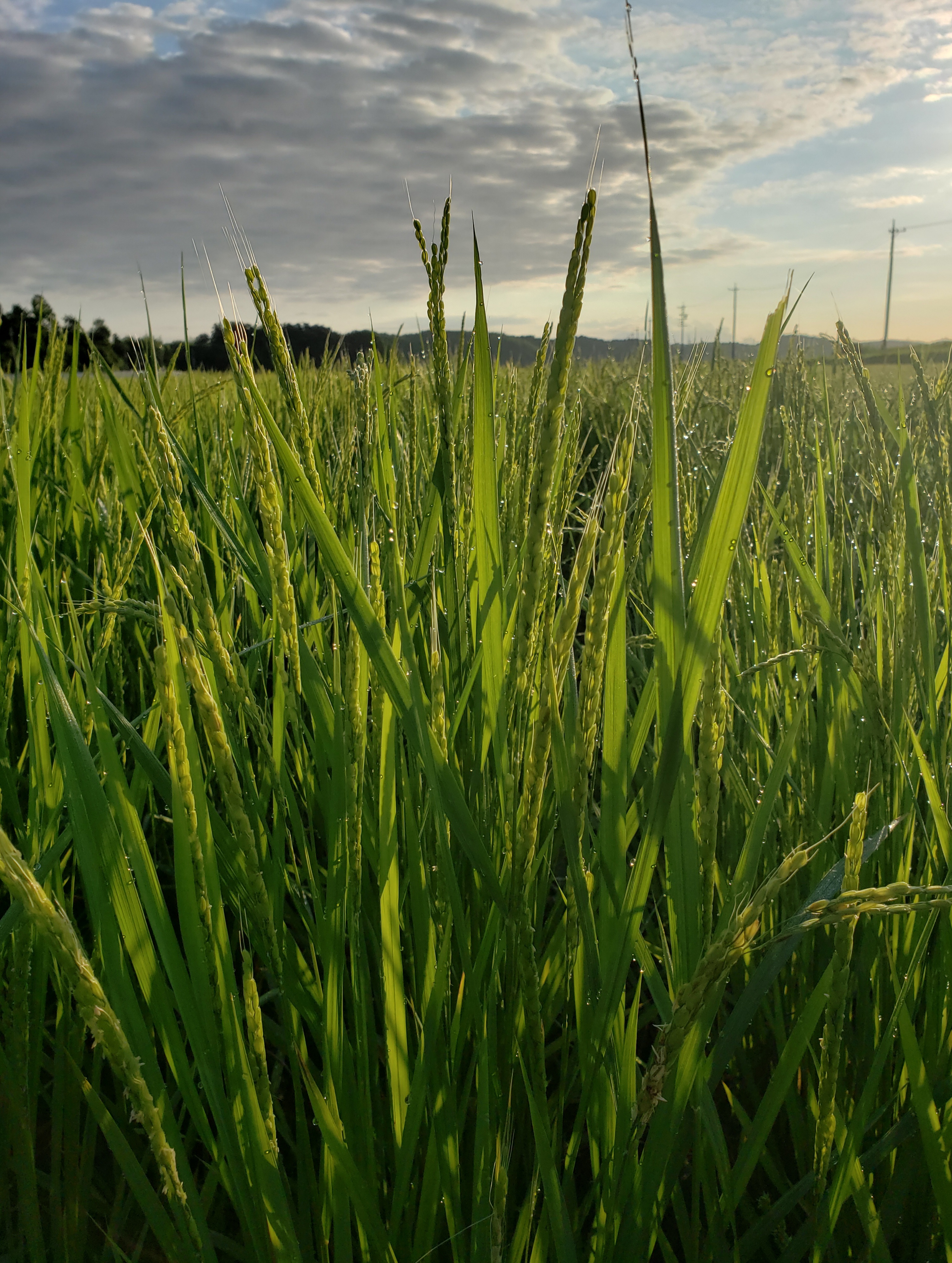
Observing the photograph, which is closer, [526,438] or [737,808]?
[526,438]

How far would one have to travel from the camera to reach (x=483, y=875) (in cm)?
50

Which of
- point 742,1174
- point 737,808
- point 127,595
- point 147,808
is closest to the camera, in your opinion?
point 742,1174

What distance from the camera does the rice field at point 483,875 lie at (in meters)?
0.47

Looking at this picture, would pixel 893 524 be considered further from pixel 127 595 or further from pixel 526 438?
pixel 127 595

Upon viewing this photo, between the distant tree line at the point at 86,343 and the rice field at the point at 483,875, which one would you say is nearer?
the rice field at the point at 483,875

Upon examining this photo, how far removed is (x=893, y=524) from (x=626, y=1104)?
0.71 meters

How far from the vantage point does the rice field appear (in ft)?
1.55

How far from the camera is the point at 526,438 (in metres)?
0.97

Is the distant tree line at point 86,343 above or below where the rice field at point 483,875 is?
above

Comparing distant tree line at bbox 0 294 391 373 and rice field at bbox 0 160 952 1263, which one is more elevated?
distant tree line at bbox 0 294 391 373

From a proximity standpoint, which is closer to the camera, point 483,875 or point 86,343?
point 483,875

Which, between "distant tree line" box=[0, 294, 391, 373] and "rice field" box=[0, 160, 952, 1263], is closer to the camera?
"rice field" box=[0, 160, 952, 1263]

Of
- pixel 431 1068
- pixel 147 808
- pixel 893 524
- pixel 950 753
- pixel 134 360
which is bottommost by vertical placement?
pixel 147 808

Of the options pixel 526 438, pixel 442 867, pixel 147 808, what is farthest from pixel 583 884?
pixel 147 808
